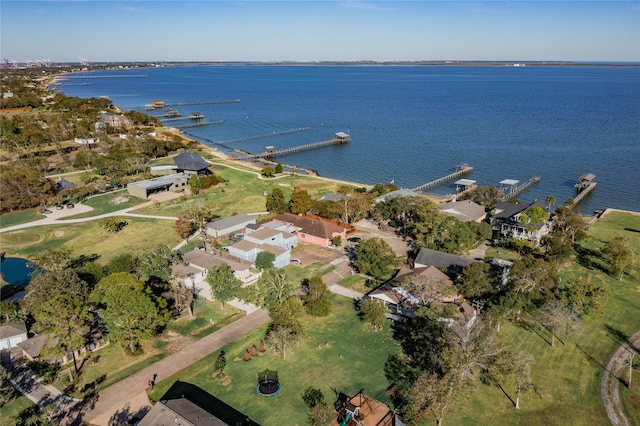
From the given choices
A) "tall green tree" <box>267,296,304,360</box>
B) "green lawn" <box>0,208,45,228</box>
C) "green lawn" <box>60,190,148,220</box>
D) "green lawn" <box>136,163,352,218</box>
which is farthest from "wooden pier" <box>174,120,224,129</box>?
Answer: "tall green tree" <box>267,296,304,360</box>

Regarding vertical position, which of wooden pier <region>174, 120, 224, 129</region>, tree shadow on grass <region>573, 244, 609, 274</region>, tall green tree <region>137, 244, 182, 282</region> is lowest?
wooden pier <region>174, 120, 224, 129</region>

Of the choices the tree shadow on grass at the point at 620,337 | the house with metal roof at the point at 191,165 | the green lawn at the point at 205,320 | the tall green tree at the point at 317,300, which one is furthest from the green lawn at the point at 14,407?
the house with metal roof at the point at 191,165

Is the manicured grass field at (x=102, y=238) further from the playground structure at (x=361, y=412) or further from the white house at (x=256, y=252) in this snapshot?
the playground structure at (x=361, y=412)

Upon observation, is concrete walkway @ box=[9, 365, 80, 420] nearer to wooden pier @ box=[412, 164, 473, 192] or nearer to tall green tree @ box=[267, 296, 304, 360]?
tall green tree @ box=[267, 296, 304, 360]

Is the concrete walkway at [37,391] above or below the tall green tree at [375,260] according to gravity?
below

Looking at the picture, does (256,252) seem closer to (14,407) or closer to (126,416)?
(126,416)

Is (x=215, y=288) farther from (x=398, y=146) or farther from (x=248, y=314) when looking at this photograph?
(x=398, y=146)

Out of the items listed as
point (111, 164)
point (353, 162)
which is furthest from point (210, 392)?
point (353, 162)
